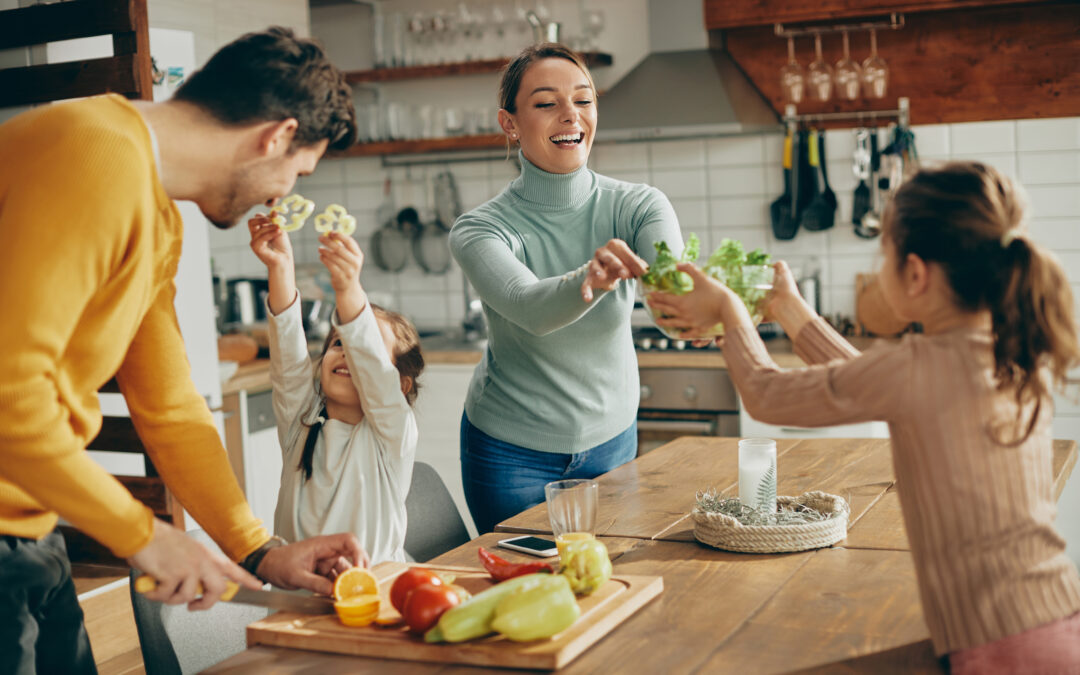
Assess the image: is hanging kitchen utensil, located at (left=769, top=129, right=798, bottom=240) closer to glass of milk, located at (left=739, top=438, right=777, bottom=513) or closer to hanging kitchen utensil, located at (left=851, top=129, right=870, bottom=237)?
hanging kitchen utensil, located at (left=851, top=129, right=870, bottom=237)

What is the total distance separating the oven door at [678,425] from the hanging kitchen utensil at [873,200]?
0.90 m

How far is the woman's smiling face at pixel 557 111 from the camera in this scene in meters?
2.13

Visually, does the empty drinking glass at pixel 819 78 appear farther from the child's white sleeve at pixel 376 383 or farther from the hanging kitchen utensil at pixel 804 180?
the child's white sleeve at pixel 376 383

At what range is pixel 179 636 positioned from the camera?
169 cm

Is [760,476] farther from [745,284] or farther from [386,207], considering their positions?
[386,207]

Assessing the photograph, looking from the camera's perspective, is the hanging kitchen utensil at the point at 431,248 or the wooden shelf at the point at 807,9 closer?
the wooden shelf at the point at 807,9

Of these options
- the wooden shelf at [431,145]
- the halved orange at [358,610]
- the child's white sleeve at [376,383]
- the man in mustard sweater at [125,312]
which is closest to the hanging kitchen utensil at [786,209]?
the wooden shelf at [431,145]

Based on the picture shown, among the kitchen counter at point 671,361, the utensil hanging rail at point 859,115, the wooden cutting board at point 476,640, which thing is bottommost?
the kitchen counter at point 671,361

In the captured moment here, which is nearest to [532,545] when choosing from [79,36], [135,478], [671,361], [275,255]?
[275,255]

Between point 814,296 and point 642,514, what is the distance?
230cm

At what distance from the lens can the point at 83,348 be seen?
1204mm

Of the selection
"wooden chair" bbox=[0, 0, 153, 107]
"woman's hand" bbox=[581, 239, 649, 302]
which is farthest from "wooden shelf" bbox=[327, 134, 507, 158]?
"woman's hand" bbox=[581, 239, 649, 302]

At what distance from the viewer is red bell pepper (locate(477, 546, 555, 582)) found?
1.46 m

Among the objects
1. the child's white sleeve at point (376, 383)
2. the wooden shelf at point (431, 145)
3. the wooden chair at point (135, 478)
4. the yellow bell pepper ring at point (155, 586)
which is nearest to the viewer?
the yellow bell pepper ring at point (155, 586)
